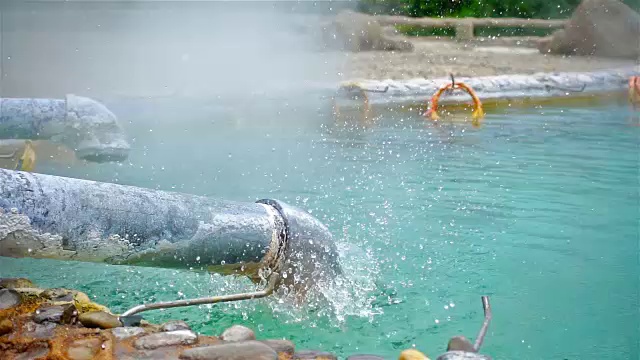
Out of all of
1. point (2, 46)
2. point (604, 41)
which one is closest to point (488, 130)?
point (604, 41)

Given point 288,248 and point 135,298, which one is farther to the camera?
point 135,298

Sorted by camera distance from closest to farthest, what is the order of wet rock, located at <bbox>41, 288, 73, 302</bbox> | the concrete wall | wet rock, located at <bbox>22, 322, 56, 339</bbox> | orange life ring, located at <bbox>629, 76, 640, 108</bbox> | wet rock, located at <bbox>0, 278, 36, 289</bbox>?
wet rock, located at <bbox>22, 322, 56, 339</bbox>, wet rock, located at <bbox>41, 288, 73, 302</bbox>, wet rock, located at <bbox>0, 278, 36, 289</bbox>, orange life ring, located at <bbox>629, 76, 640, 108</bbox>, the concrete wall

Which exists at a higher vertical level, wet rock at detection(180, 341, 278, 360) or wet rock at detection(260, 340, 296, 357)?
wet rock at detection(180, 341, 278, 360)

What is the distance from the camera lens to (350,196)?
5422 mm

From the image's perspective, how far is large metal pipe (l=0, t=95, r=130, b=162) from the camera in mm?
5785

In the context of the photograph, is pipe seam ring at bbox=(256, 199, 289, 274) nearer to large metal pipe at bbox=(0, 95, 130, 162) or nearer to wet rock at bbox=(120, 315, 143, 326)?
wet rock at bbox=(120, 315, 143, 326)

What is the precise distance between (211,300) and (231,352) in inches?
20.5

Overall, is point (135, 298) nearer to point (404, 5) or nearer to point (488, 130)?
point (488, 130)

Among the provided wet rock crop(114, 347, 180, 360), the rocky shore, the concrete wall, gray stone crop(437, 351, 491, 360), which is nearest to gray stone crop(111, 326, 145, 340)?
the rocky shore

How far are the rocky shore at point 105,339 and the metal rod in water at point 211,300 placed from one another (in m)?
0.04

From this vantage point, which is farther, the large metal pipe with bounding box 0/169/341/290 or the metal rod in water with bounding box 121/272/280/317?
the metal rod in water with bounding box 121/272/280/317

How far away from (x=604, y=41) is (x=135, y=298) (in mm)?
13919

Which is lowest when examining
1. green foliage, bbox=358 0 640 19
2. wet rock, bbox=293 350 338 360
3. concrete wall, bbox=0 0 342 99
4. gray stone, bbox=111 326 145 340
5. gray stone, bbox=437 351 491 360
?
concrete wall, bbox=0 0 342 99

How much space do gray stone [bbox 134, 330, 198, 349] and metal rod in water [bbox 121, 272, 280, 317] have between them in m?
0.21
